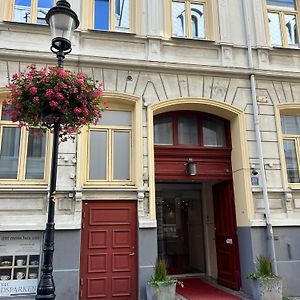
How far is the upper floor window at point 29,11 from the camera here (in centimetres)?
777

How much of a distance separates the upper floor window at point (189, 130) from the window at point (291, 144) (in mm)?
1433

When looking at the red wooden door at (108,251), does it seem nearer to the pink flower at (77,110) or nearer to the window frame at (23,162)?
the window frame at (23,162)

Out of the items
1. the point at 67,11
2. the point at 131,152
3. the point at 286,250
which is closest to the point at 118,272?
the point at 131,152

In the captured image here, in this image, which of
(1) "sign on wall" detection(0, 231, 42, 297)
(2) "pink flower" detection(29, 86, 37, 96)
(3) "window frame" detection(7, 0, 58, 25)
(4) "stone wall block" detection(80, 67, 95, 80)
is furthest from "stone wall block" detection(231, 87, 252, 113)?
(1) "sign on wall" detection(0, 231, 42, 297)

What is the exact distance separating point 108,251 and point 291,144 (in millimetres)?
5096

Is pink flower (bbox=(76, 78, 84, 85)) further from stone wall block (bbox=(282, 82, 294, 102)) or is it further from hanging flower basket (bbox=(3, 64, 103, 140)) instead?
stone wall block (bbox=(282, 82, 294, 102))

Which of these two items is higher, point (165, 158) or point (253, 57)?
point (253, 57)

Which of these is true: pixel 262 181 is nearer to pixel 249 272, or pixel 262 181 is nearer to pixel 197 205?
pixel 249 272

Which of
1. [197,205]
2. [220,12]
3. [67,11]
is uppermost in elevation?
[220,12]

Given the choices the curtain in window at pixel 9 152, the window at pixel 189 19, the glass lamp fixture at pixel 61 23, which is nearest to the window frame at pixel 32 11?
the curtain in window at pixel 9 152

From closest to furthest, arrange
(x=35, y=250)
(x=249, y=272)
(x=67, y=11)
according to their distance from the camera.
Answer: (x=67, y=11) → (x=35, y=250) → (x=249, y=272)

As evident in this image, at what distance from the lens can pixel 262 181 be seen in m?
7.68

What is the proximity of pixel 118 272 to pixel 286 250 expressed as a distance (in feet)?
12.1

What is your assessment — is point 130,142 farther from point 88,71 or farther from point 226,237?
point 226,237
